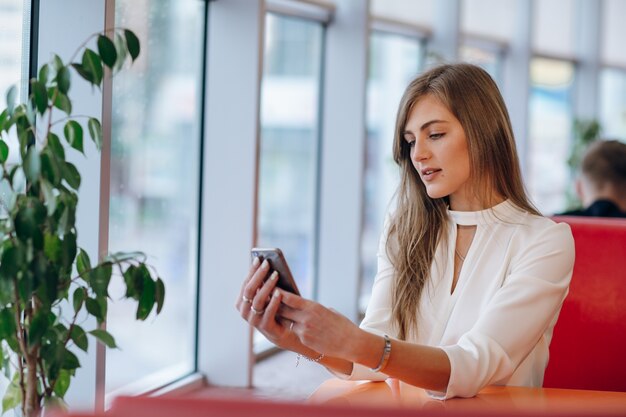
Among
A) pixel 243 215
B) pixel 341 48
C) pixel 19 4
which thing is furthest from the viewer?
pixel 341 48

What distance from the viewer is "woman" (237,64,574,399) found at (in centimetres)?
197

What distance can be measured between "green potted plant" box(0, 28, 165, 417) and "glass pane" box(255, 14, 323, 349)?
3.69 meters

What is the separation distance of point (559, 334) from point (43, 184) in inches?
59.9

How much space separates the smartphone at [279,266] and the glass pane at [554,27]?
26.2 ft

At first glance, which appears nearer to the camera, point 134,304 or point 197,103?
point 134,304

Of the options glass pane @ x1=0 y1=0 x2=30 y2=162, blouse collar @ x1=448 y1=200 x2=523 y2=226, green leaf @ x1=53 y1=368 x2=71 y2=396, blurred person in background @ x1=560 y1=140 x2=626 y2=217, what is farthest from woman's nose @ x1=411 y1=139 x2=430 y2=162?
blurred person in background @ x1=560 y1=140 x2=626 y2=217

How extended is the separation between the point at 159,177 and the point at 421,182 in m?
2.90

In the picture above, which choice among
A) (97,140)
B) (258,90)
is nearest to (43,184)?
(97,140)

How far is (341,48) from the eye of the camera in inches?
263

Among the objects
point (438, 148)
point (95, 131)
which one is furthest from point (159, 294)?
point (438, 148)

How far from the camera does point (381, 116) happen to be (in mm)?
7848

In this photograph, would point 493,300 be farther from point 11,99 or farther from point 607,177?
point 607,177

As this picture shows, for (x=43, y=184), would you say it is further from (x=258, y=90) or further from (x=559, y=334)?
(x=258, y=90)

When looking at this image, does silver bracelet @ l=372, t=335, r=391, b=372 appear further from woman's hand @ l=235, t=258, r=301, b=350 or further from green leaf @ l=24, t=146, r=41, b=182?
green leaf @ l=24, t=146, r=41, b=182
